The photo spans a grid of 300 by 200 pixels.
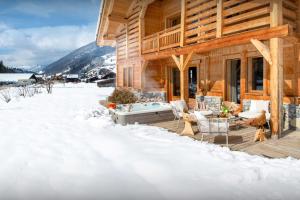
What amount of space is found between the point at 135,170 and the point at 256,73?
702 cm

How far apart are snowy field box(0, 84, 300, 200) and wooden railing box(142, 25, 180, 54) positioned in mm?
5859

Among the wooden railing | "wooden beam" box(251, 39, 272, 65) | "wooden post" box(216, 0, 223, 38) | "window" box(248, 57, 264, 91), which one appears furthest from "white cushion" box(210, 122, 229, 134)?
the wooden railing

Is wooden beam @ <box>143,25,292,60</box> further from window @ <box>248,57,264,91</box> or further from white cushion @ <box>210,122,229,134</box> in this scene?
white cushion @ <box>210,122,229,134</box>

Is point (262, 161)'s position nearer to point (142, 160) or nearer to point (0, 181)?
point (142, 160)

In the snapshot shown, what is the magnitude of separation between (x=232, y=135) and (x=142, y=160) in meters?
3.35

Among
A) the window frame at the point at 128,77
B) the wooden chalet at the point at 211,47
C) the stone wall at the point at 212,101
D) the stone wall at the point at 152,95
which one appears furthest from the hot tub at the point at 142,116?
the window frame at the point at 128,77

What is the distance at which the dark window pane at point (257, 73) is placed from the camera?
31.0 feet

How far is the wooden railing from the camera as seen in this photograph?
11.6 meters

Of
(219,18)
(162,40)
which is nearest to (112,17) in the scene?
(162,40)

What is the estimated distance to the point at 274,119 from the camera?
700 centimetres

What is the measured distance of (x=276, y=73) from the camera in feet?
22.6

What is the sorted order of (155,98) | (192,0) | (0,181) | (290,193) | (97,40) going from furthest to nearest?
(97,40) < (155,98) < (192,0) < (0,181) < (290,193)

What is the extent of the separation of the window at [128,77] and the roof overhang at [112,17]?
3033 mm

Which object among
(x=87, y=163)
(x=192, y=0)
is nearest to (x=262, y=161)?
(x=87, y=163)
